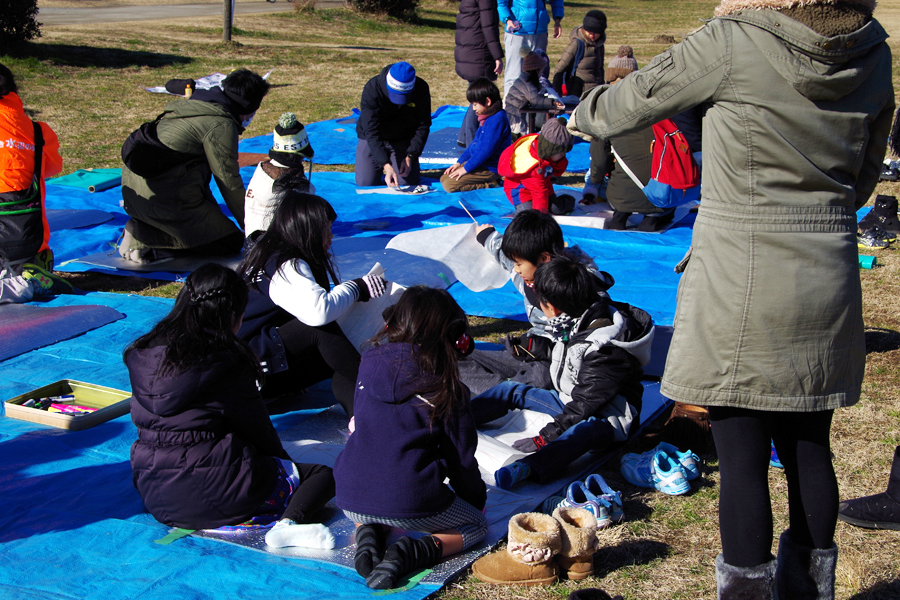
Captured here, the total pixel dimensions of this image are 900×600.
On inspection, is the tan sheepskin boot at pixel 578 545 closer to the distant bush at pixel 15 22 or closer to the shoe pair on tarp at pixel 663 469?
the shoe pair on tarp at pixel 663 469

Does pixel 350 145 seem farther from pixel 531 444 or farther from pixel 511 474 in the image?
pixel 511 474

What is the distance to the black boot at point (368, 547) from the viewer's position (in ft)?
7.22

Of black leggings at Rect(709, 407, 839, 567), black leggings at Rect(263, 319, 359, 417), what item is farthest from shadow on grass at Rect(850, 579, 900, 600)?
black leggings at Rect(263, 319, 359, 417)

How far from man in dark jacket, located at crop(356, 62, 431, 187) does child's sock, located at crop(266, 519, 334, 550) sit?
4.52m

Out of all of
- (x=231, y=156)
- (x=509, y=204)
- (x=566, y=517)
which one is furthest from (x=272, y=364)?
(x=509, y=204)

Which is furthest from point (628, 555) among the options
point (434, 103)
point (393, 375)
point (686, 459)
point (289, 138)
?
point (434, 103)

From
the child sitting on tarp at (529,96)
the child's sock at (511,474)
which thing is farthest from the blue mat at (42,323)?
the child sitting on tarp at (529,96)

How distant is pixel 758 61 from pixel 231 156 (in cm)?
372

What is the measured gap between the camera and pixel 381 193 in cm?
659

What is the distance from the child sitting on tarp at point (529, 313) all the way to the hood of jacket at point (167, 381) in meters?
1.40

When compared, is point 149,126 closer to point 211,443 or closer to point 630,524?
point 211,443

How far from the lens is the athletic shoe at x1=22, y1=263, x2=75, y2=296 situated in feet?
14.4

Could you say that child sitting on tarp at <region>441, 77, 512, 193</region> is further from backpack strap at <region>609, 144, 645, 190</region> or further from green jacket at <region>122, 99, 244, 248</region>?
green jacket at <region>122, 99, 244, 248</region>

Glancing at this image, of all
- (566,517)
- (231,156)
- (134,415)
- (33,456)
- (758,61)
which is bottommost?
(33,456)
